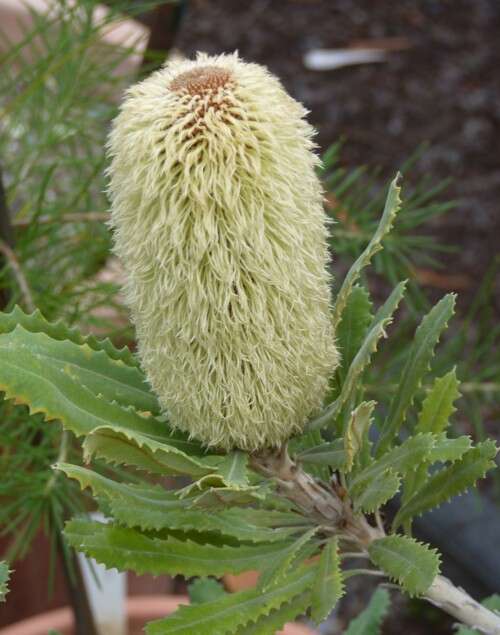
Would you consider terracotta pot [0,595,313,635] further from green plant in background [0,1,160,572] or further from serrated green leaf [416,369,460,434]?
serrated green leaf [416,369,460,434]

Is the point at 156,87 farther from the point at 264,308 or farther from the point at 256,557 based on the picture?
the point at 256,557

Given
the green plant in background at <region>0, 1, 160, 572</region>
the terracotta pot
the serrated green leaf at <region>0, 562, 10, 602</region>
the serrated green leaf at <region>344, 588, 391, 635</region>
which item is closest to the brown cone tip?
the serrated green leaf at <region>0, 562, 10, 602</region>

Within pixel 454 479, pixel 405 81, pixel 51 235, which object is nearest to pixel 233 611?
pixel 454 479

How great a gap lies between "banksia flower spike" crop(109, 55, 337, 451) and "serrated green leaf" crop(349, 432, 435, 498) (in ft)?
0.19

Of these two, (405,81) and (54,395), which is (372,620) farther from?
(405,81)

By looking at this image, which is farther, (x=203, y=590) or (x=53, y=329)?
(x=203, y=590)

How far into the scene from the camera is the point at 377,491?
1.77ft

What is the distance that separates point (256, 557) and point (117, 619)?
1.85 ft

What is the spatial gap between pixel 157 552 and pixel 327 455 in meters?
0.10

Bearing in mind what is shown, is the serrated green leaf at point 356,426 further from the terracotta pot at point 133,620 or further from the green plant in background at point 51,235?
the terracotta pot at point 133,620

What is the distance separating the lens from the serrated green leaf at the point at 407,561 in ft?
1.67

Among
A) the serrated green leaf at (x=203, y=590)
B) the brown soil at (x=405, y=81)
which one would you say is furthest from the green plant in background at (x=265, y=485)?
the brown soil at (x=405, y=81)

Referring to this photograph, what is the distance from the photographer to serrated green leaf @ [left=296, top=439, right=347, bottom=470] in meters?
0.54

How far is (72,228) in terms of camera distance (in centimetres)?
102
